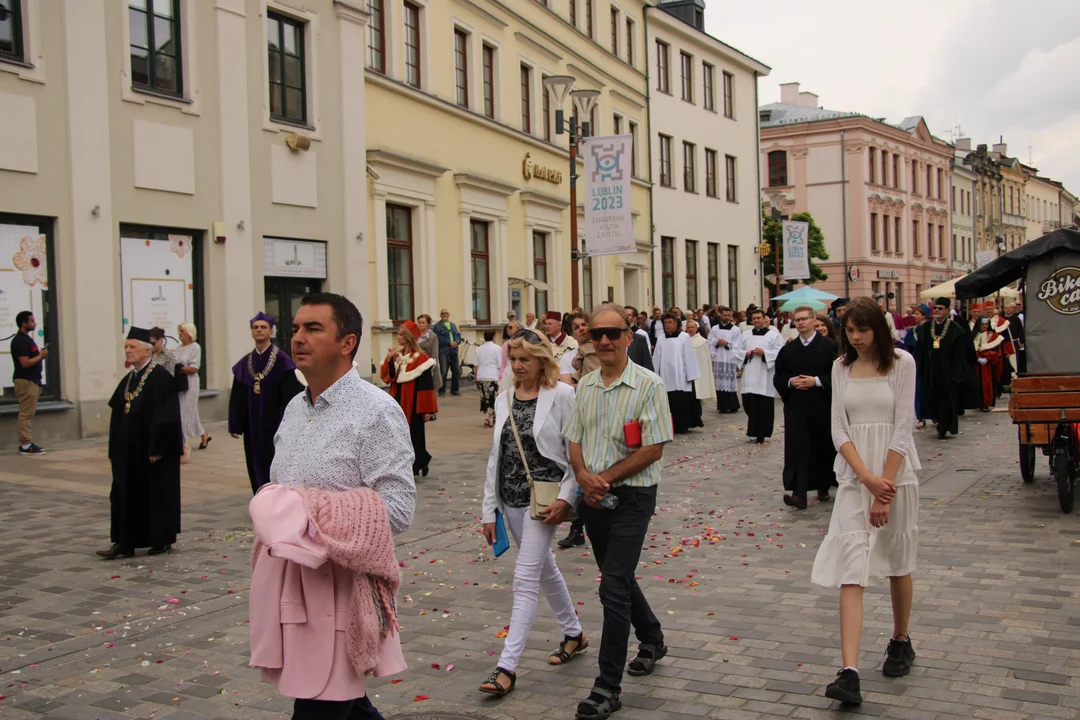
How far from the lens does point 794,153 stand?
65188 millimetres

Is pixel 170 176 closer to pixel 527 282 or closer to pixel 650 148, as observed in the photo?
pixel 527 282

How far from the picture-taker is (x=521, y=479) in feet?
18.5

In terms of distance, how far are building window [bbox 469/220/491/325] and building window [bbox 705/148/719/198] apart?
1735cm

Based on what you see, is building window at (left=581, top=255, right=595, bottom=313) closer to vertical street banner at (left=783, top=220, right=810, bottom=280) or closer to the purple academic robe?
vertical street banner at (left=783, top=220, right=810, bottom=280)

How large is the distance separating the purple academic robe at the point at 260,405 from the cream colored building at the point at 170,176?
6023 mm

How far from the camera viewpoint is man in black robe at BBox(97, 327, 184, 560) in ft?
27.2

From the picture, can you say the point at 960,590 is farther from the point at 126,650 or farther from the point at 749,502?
the point at 126,650

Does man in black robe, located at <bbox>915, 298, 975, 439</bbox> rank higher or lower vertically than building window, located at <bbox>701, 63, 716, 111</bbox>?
lower

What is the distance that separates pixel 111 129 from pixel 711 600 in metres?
12.3

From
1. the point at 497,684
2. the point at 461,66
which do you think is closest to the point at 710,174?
the point at 461,66

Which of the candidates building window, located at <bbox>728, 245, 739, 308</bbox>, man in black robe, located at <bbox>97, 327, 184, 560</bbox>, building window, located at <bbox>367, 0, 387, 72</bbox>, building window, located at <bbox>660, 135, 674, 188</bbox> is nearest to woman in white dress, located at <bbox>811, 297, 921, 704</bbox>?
man in black robe, located at <bbox>97, 327, 184, 560</bbox>

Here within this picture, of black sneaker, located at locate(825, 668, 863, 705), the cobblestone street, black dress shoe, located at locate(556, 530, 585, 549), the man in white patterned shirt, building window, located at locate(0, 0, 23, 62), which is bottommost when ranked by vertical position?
the cobblestone street

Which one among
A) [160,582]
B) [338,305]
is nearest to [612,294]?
[160,582]

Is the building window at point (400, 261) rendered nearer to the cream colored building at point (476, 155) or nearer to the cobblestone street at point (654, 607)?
the cream colored building at point (476, 155)
